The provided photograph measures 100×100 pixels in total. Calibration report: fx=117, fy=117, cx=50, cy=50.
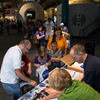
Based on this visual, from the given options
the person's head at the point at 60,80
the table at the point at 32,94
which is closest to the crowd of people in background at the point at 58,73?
the person's head at the point at 60,80

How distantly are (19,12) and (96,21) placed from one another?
12695 millimetres

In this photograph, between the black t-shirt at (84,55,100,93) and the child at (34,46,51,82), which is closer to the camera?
the black t-shirt at (84,55,100,93)

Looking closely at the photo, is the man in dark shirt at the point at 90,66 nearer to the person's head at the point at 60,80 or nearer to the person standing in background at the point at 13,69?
the person's head at the point at 60,80

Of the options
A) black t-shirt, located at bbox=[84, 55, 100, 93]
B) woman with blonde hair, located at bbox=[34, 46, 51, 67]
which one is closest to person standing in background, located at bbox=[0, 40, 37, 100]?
woman with blonde hair, located at bbox=[34, 46, 51, 67]

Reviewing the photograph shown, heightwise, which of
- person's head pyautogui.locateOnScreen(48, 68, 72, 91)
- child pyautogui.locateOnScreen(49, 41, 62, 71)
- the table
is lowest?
the table

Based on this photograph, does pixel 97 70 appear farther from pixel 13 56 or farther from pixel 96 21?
pixel 96 21

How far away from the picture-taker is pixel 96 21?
10984 millimetres

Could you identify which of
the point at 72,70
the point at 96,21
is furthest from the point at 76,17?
the point at 72,70

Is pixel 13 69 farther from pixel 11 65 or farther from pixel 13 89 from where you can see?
pixel 13 89

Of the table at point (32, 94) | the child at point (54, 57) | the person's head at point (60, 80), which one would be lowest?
the table at point (32, 94)

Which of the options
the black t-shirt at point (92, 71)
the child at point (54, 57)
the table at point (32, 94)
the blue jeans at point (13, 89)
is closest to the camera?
the black t-shirt at point (92, 71)

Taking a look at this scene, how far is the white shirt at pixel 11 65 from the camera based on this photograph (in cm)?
193

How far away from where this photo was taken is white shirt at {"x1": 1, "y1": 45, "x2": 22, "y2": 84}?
193 cm

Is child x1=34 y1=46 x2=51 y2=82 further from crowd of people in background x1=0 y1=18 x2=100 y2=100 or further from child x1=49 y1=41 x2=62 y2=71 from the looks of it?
child x1=49 y1=41 x2=62 y2=71
